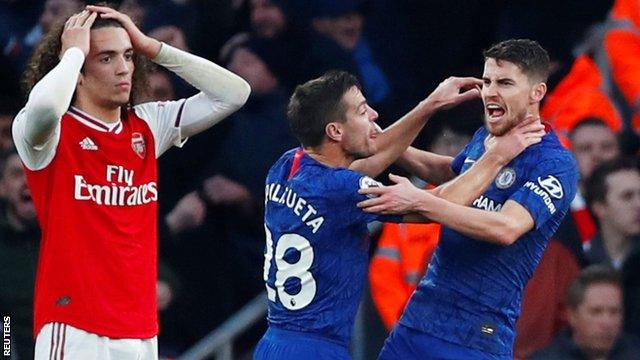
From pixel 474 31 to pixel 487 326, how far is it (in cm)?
313

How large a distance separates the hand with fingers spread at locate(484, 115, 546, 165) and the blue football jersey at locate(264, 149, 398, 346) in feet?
1.62

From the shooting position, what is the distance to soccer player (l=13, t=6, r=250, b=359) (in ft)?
21.6

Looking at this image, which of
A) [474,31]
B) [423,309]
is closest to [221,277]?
[474,31]

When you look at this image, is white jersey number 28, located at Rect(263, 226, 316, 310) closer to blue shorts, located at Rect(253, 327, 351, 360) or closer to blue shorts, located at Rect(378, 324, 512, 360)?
blue shorts, located at Rect(253, 327, 351, 360)

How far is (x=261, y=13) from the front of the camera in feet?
31.7

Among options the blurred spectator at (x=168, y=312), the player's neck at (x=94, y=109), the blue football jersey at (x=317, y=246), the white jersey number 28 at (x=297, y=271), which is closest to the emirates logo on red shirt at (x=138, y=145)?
the player's neck at (x=94, y=109)

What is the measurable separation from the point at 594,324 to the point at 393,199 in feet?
7.69

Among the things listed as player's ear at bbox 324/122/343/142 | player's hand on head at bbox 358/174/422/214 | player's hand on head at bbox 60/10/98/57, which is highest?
player's hand on head at bbox 60/10/98/57

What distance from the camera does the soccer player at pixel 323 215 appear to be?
21.8 feet

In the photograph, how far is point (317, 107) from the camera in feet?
22.1

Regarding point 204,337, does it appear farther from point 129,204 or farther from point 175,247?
point 129,204

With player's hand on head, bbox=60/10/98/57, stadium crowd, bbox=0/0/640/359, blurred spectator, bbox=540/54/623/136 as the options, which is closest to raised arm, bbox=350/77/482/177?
player's hand on head, bbox=60/10/98/57

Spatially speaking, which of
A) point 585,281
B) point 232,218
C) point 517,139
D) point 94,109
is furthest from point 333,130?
point 232,218

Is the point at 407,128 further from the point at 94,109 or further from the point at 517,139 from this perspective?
the point at 94,109
